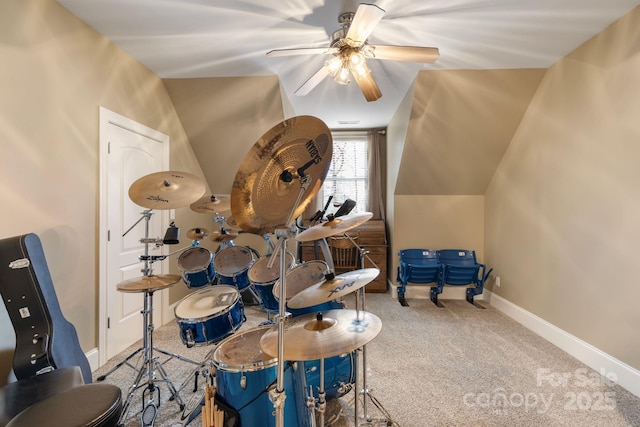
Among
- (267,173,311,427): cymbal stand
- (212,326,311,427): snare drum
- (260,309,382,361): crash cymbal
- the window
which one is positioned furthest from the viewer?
the window

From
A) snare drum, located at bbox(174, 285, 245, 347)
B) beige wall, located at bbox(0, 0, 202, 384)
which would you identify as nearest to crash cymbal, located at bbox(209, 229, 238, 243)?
snare drum, located at bbox(174, 285, 245, 347)

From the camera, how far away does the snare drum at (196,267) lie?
2.45 metres

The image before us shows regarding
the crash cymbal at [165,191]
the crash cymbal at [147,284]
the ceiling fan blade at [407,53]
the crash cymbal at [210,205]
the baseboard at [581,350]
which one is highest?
the ceiling fan blade at [407,53]

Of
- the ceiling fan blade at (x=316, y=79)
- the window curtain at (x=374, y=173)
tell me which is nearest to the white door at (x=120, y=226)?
the ceiling fan blade at (x=316, y=79)

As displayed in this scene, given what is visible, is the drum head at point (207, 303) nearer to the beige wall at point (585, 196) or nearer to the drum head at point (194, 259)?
the drum head at point (194, 259)

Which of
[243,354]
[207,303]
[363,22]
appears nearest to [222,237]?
[207,303]

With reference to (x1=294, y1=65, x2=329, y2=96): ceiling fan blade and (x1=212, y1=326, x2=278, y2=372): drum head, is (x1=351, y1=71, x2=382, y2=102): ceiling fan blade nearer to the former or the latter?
(x1=294, y1=65, x2=329, y2=96): ceiling fan blade

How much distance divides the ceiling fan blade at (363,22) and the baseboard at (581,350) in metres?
2.81

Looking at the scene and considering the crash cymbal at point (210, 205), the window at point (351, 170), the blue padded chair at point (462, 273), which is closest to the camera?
the crash cymbal at point (210, 205)

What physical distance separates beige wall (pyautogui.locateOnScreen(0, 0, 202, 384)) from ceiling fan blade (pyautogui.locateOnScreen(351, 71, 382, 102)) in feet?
6.61

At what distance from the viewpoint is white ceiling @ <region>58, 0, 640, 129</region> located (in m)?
1.99

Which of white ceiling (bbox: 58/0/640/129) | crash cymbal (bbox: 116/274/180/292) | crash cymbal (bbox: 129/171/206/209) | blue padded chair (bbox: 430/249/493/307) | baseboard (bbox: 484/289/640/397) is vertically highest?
white ceiling (bbox: 58/0/640/129)

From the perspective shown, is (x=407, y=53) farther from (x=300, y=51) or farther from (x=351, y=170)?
(x=351, y=170)

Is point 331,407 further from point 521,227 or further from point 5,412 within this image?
point 521,227
